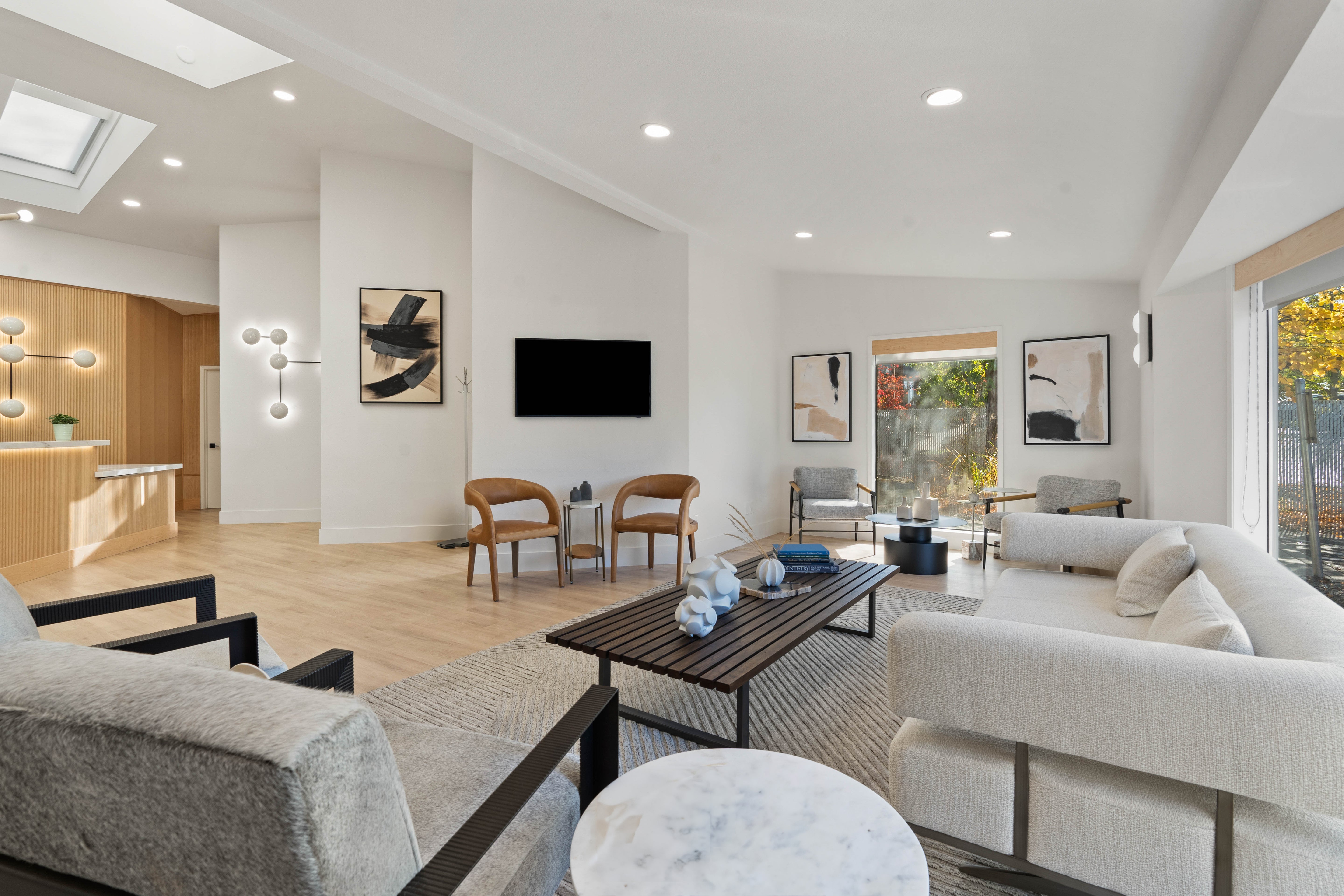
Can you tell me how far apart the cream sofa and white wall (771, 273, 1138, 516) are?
430 cm

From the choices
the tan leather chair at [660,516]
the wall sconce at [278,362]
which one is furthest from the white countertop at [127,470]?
the tan leather chair at [660,516]

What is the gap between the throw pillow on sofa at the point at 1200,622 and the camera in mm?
1417

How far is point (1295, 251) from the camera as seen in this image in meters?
3.01

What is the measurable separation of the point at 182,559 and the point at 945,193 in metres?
6.71

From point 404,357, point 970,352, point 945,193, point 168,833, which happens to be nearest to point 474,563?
point 404,357

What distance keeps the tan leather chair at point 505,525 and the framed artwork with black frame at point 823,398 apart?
2.93 meters

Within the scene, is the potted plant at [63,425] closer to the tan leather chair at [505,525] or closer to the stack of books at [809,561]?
the tan leather chair at [505,525]

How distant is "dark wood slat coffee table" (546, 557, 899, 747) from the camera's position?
205 cm

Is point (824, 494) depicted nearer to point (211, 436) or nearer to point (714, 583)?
point (714, 583)

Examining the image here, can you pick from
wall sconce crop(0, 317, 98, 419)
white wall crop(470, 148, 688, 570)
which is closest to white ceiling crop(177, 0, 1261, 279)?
white wall crop(470, 148, 688, 570)

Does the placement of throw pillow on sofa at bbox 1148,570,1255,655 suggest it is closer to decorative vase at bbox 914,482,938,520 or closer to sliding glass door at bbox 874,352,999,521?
decorative vase at bbox 914,482,938,520

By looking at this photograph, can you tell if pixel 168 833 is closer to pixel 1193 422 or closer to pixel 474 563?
pixel 474 563

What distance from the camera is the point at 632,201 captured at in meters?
4.56

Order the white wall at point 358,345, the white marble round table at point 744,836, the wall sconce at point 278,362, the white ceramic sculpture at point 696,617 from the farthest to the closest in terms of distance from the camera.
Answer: the wall sconce at point 278,362, the white wall at point 358,345, the white ceramic sculpture at point 696,617, the white marble round table at point 744,836
